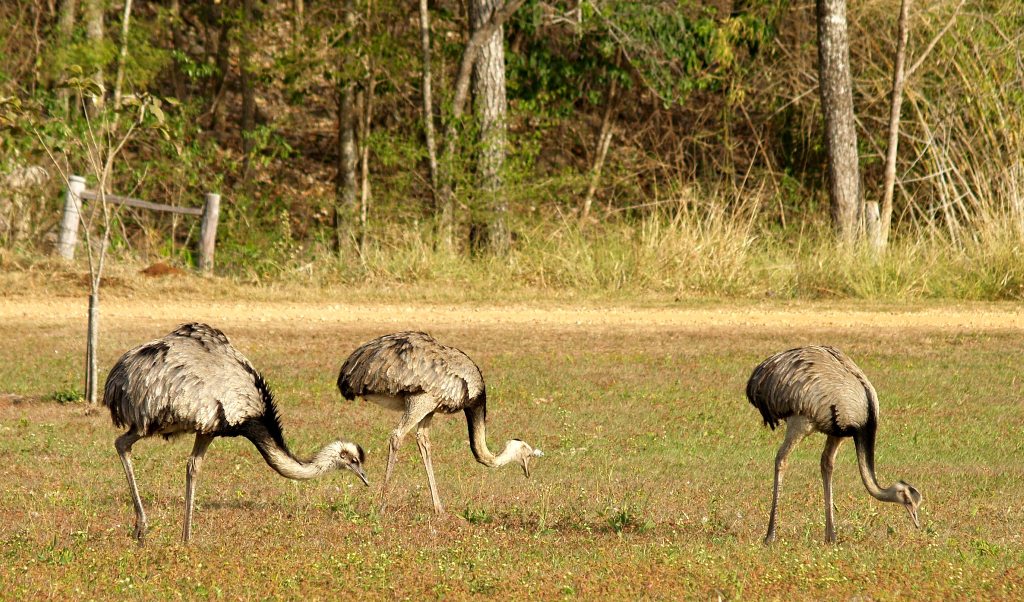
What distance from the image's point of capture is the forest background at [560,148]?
2034cm

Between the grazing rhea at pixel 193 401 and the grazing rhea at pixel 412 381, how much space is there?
808mm

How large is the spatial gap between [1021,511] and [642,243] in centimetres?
1274

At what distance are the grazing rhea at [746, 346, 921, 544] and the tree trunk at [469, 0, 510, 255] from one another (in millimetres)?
13611

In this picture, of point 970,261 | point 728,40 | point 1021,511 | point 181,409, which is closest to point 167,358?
point 181,409

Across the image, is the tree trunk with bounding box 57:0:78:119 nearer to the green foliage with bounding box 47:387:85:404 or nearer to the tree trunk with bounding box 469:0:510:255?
the tree trunk with bounding box 469:0:510:255

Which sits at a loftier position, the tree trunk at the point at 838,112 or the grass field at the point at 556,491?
the tree trunk at the point at 838,112

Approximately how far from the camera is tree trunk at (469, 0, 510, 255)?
21.5m

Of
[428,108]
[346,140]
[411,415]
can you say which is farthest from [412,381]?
[346,140]

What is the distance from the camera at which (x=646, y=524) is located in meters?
7.93

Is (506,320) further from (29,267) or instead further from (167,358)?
(167,358)

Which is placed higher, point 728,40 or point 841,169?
point 728,40

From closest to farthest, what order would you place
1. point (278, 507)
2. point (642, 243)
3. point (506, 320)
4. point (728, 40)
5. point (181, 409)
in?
1. point (181, 409)
2. point (278, 507)
3. point (506, 320)
4. point (642, 243)
5. point (728, 40)

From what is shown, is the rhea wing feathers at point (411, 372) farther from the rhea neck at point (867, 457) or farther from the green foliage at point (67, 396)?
the green foliage at point (67, 396)

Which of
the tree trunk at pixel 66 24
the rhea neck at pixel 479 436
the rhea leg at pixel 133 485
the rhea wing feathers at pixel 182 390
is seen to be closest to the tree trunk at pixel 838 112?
the tree trunk at pixel 66 24
